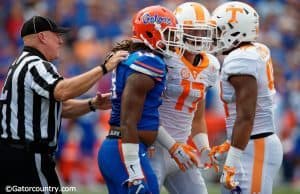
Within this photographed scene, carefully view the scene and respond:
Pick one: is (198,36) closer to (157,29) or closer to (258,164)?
(157,29)

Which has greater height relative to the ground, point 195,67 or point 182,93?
point 195,67

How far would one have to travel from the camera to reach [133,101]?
5203 mm

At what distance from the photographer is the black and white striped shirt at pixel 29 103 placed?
536cm

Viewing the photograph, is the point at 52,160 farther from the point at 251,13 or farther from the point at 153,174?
the point at 251,13

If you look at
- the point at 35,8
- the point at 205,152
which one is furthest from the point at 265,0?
the point at 205,152

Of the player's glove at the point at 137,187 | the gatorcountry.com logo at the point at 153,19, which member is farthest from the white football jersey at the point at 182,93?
the player's glove at the point at 137,187

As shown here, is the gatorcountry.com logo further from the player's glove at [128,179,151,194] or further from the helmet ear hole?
the player's glove at [128,179,151,194]

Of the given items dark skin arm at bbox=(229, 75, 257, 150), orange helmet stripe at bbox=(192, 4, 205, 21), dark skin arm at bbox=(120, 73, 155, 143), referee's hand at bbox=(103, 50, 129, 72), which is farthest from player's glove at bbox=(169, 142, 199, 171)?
orange helmet stripe at bbox=(192, 4, 205, 21)

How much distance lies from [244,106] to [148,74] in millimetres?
655

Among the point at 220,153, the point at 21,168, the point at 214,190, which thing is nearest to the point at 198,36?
the point at 220,153

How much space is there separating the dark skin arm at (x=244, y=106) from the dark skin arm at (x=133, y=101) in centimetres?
57

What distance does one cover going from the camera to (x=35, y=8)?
12953 millimetres

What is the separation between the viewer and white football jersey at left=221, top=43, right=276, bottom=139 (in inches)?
215

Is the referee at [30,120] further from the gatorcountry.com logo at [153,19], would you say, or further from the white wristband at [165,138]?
the white wristband at [165,138]
